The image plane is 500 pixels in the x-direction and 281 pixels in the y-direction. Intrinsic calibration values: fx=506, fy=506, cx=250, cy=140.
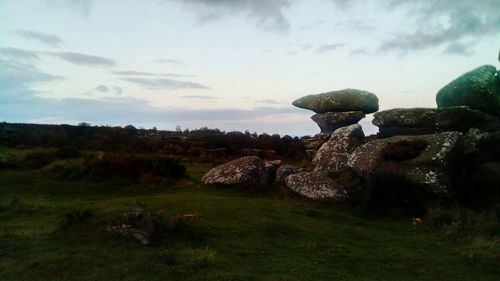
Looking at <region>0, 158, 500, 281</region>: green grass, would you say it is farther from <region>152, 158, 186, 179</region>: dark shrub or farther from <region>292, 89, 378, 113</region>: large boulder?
<region>292, 89, 378, 113</region>: large boulder

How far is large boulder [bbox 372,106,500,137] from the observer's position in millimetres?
21531

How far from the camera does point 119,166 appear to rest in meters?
21.5

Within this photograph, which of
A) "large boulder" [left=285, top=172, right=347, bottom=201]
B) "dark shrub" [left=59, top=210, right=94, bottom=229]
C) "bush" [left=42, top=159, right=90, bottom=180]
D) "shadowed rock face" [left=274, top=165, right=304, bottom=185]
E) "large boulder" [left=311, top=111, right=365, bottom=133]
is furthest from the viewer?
"large boulder" [left=311, top=111, right=365, bottom=133]

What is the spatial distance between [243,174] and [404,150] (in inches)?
243

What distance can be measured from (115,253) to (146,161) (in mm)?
12521

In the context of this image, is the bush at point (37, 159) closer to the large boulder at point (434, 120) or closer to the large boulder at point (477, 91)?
the large boulder at point (434, 120)

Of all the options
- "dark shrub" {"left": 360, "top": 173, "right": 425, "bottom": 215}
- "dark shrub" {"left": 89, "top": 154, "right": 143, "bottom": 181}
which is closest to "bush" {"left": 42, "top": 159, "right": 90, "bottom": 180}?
"dark shrub" {"left": 89, "top": 154, "right": 143, "bottom": 181}

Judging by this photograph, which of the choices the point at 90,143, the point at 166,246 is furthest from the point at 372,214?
the point at 90,143

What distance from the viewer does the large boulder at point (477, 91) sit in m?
22.8

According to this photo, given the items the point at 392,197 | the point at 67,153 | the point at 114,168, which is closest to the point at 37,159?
the point at 67,153

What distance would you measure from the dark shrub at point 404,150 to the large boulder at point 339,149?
8.38 feet

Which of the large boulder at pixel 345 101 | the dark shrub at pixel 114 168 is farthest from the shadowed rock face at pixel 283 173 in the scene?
the large boulder at pixel 345 101

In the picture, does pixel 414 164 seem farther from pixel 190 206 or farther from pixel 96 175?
pixel 96 175

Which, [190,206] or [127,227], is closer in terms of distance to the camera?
[127,227]
